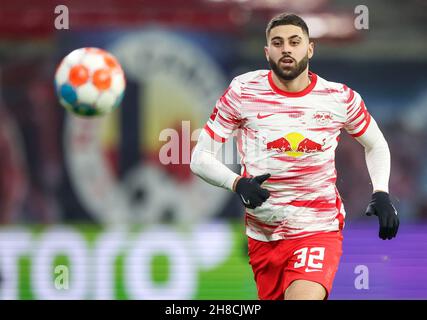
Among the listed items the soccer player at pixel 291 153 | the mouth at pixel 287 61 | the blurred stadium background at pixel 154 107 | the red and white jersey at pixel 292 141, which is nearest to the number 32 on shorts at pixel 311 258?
the soccer player at pixel 291 153

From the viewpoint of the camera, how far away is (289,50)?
5406 millimetres

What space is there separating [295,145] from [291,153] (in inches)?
1.9

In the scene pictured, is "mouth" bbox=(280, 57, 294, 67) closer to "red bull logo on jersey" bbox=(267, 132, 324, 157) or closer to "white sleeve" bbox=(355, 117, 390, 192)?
"red bull logo on jersey" bbox=(267, 132, 324, 157)

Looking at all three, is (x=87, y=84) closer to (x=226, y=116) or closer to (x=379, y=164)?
(x=226, y=116)

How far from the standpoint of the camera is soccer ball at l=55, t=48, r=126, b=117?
275 inches

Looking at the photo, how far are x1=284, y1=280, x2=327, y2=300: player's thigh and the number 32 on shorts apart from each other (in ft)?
0.27

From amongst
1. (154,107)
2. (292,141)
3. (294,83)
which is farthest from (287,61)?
(154,107)

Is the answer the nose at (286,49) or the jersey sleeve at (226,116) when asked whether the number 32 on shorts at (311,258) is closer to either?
the jersey sleeve at (226,116)

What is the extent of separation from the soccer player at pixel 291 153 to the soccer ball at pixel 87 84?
1.63 metres

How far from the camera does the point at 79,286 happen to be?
27.0ft

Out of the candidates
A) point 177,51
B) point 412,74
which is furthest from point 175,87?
point 412,74

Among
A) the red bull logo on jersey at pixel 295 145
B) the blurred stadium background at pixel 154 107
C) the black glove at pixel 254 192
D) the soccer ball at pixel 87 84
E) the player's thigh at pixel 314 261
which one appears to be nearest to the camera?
the black glove at pixel 254 192

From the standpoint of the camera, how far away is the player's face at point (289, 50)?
5.42 meters
